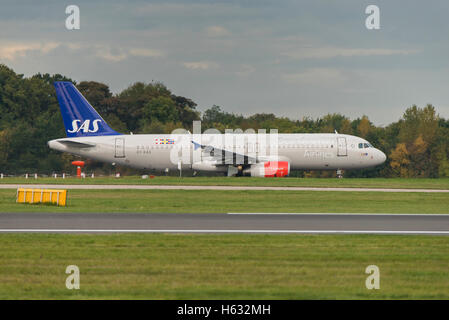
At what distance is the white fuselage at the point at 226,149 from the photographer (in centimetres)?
5678

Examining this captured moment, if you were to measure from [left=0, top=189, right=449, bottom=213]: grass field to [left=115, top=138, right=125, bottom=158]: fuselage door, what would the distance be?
60.2 feet

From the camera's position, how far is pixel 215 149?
57312 mm

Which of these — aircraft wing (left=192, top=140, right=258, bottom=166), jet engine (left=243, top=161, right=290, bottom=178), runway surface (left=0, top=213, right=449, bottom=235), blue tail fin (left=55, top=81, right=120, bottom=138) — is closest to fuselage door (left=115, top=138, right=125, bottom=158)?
Result: blue tail fin (left=55, top=81, right=120, bottom=138)

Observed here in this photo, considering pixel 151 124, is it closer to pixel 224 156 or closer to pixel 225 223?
pixel 224 156

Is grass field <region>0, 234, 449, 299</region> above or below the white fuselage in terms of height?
below

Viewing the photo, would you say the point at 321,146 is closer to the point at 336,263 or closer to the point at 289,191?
the point at 289,191

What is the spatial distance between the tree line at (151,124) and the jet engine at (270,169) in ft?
52.3

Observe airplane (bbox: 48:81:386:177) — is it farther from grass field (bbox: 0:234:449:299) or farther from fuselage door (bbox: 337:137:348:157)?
grass field (bbox: 0:234:449:299)

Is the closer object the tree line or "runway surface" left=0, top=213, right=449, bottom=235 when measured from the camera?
"runway surface" left=0, top=213, right=449, bottom=235

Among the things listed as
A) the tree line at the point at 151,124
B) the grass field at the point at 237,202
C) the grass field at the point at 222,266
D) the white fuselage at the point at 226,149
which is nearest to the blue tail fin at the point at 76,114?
the white fuselage at the point at 226,149

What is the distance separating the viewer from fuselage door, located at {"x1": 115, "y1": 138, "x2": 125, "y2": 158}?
60469 mm

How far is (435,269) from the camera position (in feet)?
49.1

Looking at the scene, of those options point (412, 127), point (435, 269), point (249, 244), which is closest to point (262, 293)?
point (435, 269)

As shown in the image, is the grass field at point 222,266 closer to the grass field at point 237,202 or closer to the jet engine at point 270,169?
the grass field at point 237,202
